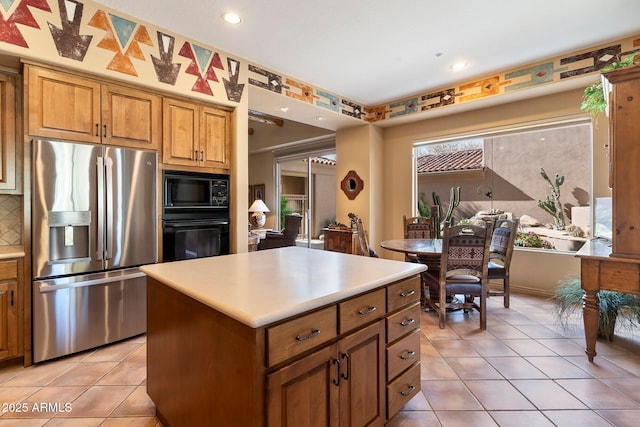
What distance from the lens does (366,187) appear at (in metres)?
5.13

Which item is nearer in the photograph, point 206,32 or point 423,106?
point 206,32

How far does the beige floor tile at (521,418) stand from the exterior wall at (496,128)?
2.83 meters

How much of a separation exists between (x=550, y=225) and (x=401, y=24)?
333 cm

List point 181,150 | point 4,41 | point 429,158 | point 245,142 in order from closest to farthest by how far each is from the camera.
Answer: point 4,41 < point 181,150 < point 245,142 < point 429,158

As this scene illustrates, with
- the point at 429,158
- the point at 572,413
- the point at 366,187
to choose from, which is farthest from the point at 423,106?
the point at 572,413

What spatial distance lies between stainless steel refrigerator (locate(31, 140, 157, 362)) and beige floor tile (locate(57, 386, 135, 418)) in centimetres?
69

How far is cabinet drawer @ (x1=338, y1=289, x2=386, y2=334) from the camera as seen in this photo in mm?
1276

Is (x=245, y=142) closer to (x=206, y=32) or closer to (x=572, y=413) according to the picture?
(x=206, y=32)

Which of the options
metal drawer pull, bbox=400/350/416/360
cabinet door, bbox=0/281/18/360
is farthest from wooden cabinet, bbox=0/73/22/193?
metal drawer pull, bbox=400/350/416/360

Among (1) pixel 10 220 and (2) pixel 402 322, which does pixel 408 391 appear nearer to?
(2) pixel 402 322

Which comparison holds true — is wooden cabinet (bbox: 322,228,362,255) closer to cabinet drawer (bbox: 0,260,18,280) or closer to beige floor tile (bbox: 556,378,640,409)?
beige floor tile (bbox: 556,378,640,409)

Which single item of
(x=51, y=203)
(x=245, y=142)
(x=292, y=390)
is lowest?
(x=292, y=390)

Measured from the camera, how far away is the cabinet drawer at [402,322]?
1533 millimetres

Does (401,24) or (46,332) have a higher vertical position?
(401,24)
